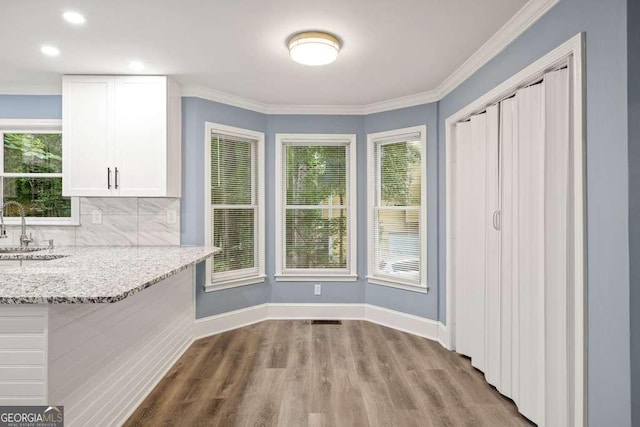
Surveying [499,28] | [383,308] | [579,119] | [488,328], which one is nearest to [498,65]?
[499,28]

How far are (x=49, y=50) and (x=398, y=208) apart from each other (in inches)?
134

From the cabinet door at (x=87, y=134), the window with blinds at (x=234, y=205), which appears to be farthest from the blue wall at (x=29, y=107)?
the window with blinds at (x=234, y=205)

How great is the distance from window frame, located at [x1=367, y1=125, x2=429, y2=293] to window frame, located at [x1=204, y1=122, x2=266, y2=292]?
1.23 metres

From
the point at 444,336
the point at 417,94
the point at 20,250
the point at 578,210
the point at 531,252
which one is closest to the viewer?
the point at 578,210

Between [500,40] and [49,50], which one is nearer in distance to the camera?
[500,40]

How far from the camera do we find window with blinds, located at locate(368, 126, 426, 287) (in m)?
3.70

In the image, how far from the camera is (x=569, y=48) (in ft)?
5.64

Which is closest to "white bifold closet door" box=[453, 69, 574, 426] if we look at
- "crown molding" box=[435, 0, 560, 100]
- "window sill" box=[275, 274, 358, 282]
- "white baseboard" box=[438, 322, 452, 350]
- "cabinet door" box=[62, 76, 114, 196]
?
"white baseboard" box=[438, 322, 452, 350]

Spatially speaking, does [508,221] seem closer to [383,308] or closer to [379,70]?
[379,70]

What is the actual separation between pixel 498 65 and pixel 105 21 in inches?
106

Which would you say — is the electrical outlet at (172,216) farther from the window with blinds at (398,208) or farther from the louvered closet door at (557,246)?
the louvered closet door at (557,246)

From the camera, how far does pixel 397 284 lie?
150 inches

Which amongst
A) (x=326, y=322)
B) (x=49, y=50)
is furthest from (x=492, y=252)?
(x=49, y=50)

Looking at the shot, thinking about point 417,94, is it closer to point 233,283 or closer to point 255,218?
point 255,218
